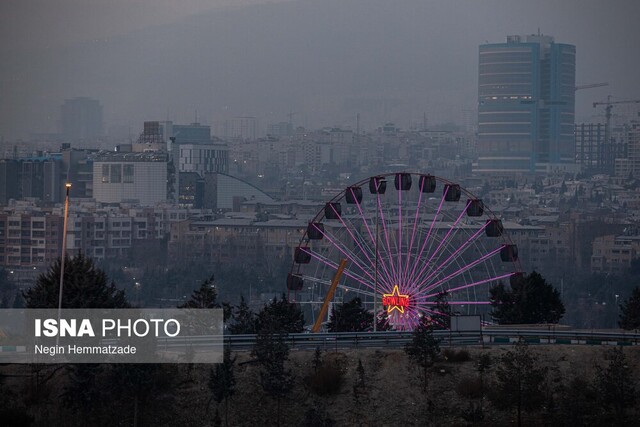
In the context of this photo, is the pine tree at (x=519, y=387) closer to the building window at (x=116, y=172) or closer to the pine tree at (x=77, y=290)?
the pine tree at (x=77, y=290)

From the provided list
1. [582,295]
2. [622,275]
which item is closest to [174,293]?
[582,295]

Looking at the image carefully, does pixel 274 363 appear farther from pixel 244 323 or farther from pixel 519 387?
pixel 244 323

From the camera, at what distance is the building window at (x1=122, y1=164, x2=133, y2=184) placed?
181 m

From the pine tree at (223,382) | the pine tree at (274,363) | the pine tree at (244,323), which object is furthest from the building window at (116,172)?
the pine tree at (223,382)

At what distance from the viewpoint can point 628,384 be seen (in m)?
34.2

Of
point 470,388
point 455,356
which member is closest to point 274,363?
point 470,388

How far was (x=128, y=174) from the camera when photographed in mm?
181875

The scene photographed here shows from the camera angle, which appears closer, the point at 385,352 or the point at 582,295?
the point at 385,352

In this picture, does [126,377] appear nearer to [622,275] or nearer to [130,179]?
[622,275]

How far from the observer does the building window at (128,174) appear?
594 ft

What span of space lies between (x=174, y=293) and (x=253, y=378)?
69.9 metres

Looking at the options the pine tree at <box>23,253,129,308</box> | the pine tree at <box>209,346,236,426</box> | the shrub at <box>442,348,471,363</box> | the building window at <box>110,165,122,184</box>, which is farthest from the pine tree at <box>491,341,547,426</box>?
the building window at <box>110,165,122,184</box>

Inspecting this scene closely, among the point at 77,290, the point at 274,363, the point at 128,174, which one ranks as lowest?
the point at 274,363

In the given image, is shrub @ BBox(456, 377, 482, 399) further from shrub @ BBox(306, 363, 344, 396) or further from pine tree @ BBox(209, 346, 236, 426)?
pine tree @ BBox(209, 346, 236, 426)
